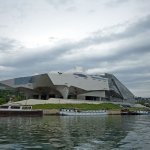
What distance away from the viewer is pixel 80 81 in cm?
14188

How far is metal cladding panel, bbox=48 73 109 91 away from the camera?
132500 millimetres

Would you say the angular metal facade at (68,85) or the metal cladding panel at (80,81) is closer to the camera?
the metal cladding panel at (80,81)

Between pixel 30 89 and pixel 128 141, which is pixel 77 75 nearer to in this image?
pixel 30 89

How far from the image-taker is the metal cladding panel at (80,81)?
132 m

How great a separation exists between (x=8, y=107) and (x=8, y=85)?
5641cm

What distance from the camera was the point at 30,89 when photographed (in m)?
149

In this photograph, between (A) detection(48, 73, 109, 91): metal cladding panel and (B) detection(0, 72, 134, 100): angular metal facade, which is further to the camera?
(B) detection(0, 72, 134, 100): angular metal facade

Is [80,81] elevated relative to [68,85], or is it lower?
elevated

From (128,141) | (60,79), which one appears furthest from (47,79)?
(128,141)

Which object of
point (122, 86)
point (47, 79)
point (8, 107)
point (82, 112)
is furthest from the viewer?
point (122, 86)

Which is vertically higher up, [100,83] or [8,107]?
[100,83]

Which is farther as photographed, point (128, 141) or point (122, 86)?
point (122, 86)

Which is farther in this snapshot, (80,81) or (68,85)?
(80,81)

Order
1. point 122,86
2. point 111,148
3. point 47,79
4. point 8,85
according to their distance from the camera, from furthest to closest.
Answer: point 122,86 < point 8,85 < point 47,79 < point 111,148
